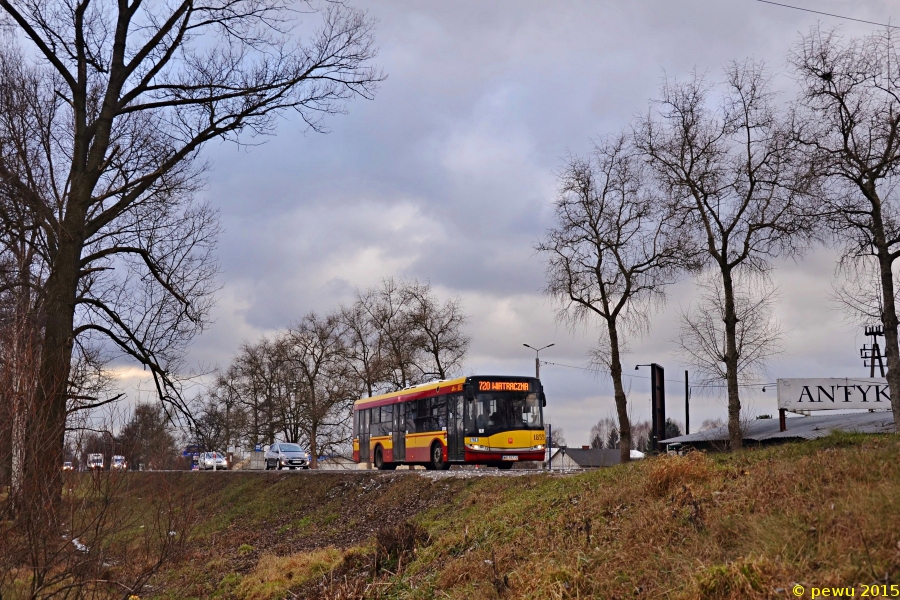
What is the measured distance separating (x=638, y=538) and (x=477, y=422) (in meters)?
17.8

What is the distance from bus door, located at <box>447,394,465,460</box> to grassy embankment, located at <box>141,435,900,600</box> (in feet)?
26.1

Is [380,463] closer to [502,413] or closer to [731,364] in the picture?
[502,413]

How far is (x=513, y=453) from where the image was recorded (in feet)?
88.9

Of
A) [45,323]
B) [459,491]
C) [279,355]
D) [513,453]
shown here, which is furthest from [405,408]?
[279,355]

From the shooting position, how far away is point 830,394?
34.9m

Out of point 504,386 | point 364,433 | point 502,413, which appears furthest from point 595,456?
point 502,413

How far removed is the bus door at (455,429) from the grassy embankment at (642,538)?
797cm

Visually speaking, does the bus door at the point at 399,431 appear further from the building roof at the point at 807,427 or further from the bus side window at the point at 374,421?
the building roof at the point at 807,427

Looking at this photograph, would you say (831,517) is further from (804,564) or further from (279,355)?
(279,355)

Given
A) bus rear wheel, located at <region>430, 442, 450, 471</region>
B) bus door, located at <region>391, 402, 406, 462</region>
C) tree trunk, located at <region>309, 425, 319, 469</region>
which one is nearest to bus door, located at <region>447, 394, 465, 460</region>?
bus rear wheel, located at <region>430, 442, 450, 471</region>

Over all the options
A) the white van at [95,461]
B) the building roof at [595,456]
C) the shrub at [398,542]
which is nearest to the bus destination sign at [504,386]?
the shrub at [398,542]

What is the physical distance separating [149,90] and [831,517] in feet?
49.3

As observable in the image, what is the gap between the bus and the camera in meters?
26.9

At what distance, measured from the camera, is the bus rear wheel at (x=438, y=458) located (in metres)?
28.0
